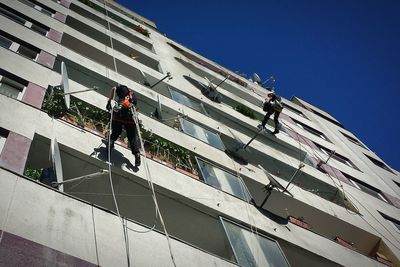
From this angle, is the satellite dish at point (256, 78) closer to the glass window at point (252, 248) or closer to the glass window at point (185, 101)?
the glass window at point (185, 101)

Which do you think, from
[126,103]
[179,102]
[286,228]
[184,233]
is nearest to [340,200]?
[286,228]

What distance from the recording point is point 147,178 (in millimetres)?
10000

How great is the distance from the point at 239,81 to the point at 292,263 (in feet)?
69.2

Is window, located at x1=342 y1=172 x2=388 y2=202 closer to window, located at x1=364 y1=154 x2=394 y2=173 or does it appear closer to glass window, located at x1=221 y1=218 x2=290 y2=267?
window, located at x1=364 y1=154 x2=394 y2=173

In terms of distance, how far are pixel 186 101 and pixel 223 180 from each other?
21.4 feet

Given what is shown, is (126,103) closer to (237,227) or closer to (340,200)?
(237,227)

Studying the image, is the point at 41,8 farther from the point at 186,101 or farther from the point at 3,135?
the point at 3,135

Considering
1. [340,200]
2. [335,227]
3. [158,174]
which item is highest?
[340,200]

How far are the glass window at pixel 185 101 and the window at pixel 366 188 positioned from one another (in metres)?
10.7

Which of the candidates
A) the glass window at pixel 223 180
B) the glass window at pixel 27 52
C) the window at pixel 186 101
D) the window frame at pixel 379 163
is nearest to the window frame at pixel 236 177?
the glass window at pixel 223 180

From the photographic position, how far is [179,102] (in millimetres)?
18000

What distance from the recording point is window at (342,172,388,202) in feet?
75.9

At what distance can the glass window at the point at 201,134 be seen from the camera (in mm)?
15726

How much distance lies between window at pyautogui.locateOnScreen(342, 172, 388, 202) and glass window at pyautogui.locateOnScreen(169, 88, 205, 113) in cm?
1069
